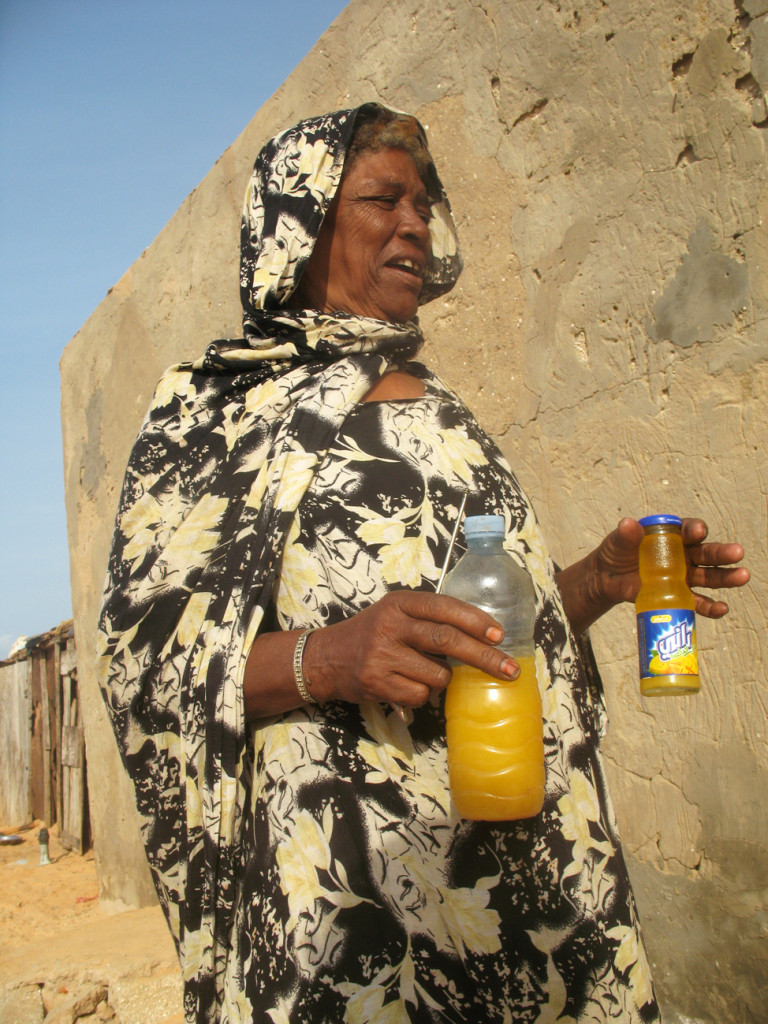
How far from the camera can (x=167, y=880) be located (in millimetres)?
1563

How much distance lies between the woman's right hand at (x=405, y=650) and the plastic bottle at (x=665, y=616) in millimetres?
336

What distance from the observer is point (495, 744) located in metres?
1.14

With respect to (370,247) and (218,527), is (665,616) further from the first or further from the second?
(370,247)

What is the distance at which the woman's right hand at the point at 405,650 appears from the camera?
1.07m

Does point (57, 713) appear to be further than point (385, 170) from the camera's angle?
Yes

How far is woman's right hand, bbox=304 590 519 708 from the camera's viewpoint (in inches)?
42.1

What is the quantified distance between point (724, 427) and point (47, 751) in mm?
10499

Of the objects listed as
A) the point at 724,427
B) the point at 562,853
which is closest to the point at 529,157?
the point at 724,427

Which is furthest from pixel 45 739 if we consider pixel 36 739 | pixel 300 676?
pixel 300 676

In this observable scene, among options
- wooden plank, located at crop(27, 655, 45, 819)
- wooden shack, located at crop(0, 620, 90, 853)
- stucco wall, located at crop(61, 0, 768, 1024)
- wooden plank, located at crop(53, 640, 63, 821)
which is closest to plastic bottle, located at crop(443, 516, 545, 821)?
stucco wall, located at crop(61, 0, 768, 1024)

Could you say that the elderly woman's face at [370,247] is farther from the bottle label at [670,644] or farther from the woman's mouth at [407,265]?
the bottle label at [670,644]

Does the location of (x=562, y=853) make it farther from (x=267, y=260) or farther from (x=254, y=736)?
(x=267, y=260)

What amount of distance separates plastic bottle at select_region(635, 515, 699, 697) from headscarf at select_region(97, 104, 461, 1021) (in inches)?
23.6

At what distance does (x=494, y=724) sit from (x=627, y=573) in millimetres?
495
